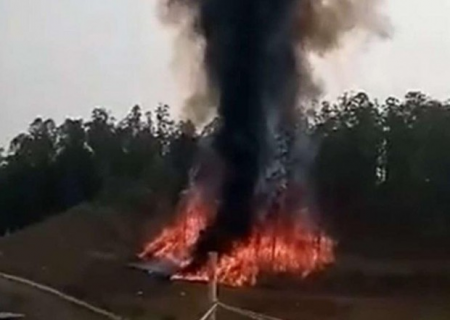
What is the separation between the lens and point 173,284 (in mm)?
32188

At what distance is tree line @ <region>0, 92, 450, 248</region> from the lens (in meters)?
53.9

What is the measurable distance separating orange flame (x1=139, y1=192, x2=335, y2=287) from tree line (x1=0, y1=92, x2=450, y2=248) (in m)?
A: 3.40

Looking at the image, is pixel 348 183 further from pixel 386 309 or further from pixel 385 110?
pixel 386 309

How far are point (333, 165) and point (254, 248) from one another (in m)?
22.9

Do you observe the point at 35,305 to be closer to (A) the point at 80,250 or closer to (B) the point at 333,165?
(A) the point at 80,250

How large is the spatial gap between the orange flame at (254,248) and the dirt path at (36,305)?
9581mm

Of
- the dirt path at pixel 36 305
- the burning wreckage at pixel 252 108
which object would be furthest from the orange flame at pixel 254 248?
the dirt path at pixel 36 305

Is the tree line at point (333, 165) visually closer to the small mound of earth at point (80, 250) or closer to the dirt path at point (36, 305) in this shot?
the small mound of earth at point (80, 250)

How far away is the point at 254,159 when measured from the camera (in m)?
37.7

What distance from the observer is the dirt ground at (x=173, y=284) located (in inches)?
1099

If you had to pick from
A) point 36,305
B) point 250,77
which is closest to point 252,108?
point 250,77

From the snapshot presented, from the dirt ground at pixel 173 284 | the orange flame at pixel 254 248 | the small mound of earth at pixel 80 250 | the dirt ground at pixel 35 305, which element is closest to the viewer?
the dirt ground at pixel 35 305

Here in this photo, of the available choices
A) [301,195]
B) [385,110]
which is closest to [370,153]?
[385,110]

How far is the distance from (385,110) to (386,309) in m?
38.4
